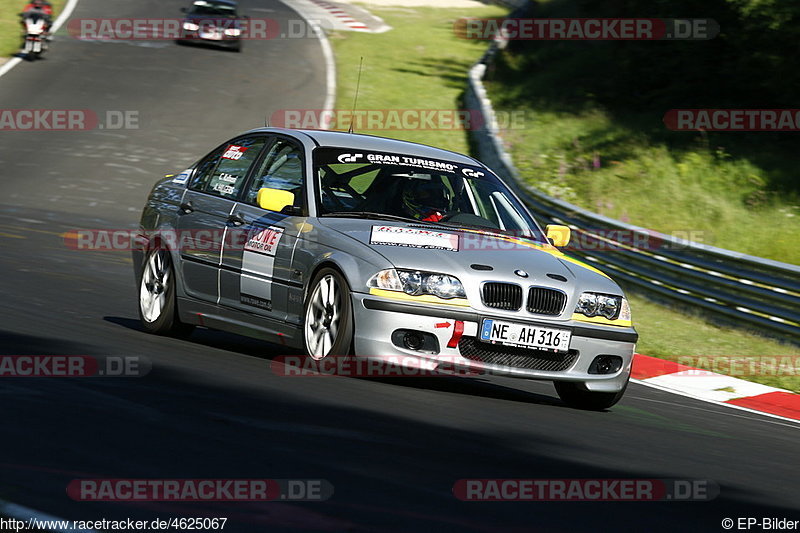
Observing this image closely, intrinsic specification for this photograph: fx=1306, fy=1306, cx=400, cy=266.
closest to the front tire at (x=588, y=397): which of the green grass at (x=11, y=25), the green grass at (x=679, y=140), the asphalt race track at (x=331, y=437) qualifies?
the asphalt race track at (x=331, y=437)

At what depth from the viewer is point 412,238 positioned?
7.84 m

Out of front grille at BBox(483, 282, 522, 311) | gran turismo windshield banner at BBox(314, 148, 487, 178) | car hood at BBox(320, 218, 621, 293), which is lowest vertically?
front grille at BBox(483, 282, 522, 311)

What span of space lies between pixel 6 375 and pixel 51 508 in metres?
2.59

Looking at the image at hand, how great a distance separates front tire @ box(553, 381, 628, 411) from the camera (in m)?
8.15

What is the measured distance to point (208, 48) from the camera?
36500 mm

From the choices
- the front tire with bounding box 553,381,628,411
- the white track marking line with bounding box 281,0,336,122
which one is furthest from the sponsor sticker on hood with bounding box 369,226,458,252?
the white track marking line with bounding box 281,0,336,122

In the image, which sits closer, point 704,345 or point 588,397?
point 588,397

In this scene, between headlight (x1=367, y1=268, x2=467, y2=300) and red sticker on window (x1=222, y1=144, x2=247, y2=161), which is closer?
headlight (x1=367, y1=268, x2=467, y2=300)

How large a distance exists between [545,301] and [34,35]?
25.3 m

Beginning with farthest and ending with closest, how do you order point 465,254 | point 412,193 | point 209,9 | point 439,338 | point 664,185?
point 209,9, point 664,185, point 412,193, point 465,254, point 439,338

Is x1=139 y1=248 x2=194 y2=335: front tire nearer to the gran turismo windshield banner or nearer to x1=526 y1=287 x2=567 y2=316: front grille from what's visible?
the gran turismo windshield banner

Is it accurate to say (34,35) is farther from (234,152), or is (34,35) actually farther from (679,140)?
(234,152)

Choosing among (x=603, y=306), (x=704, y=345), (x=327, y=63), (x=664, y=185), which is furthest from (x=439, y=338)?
(x=327, y=63)

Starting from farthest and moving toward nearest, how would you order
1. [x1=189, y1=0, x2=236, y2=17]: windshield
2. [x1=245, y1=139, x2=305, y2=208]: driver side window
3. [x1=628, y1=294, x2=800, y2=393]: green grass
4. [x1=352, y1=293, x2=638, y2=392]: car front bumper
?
[x1=189, y1=0, x2=236, y2=17]: windshield
[x1=628, y1=294, x2=800, y2=393]: green grass
[x1=245, y1=139, x2=305, y2=208]: driver side window
[x1=352, y1=293, x2=638, y2=392]: car front bumper
